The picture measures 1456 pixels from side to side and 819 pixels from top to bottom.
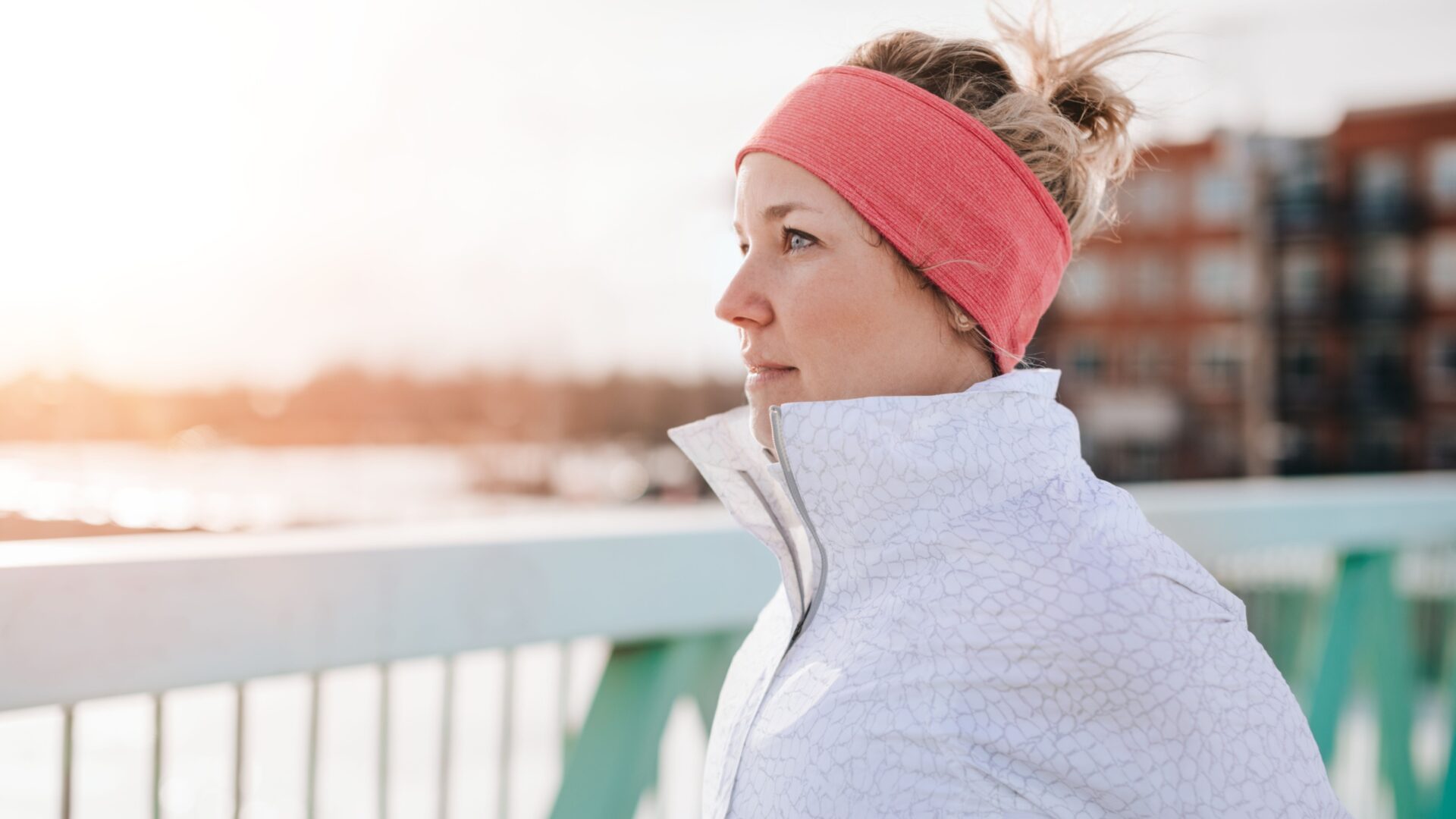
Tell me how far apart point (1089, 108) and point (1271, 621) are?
2.12m

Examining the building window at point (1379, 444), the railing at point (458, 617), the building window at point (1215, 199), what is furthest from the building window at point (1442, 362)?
the railing at point (458, 617)

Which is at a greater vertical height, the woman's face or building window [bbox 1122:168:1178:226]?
building window [bbox 1122:168:1178:226]

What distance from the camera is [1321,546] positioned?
2.65 metres

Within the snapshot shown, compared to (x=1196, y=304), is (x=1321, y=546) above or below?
below

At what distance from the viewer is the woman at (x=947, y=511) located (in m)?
0.95

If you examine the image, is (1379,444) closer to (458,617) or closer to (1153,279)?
(1153,279)

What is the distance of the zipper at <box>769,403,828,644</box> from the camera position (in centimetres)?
111

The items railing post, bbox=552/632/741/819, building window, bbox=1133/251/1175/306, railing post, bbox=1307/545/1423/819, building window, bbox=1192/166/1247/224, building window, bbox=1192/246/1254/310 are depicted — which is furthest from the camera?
building window, bbox=1133/251/1175/306

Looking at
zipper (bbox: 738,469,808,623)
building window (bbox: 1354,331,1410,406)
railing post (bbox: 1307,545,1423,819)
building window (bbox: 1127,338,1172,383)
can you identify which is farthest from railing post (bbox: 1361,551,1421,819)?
building window (bbox: 1127,338,1172,383)

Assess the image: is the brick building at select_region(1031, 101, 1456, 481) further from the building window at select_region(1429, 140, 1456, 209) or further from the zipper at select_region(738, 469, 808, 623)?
the zipper at select_region(738, 469, 808, 623)

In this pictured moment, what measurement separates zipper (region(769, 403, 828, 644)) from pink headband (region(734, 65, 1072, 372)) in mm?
239

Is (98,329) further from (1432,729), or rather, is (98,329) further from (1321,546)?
(1432,729)

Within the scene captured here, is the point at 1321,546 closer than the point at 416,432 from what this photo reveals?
Yes

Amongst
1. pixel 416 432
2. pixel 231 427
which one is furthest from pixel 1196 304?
pixel 231 427
